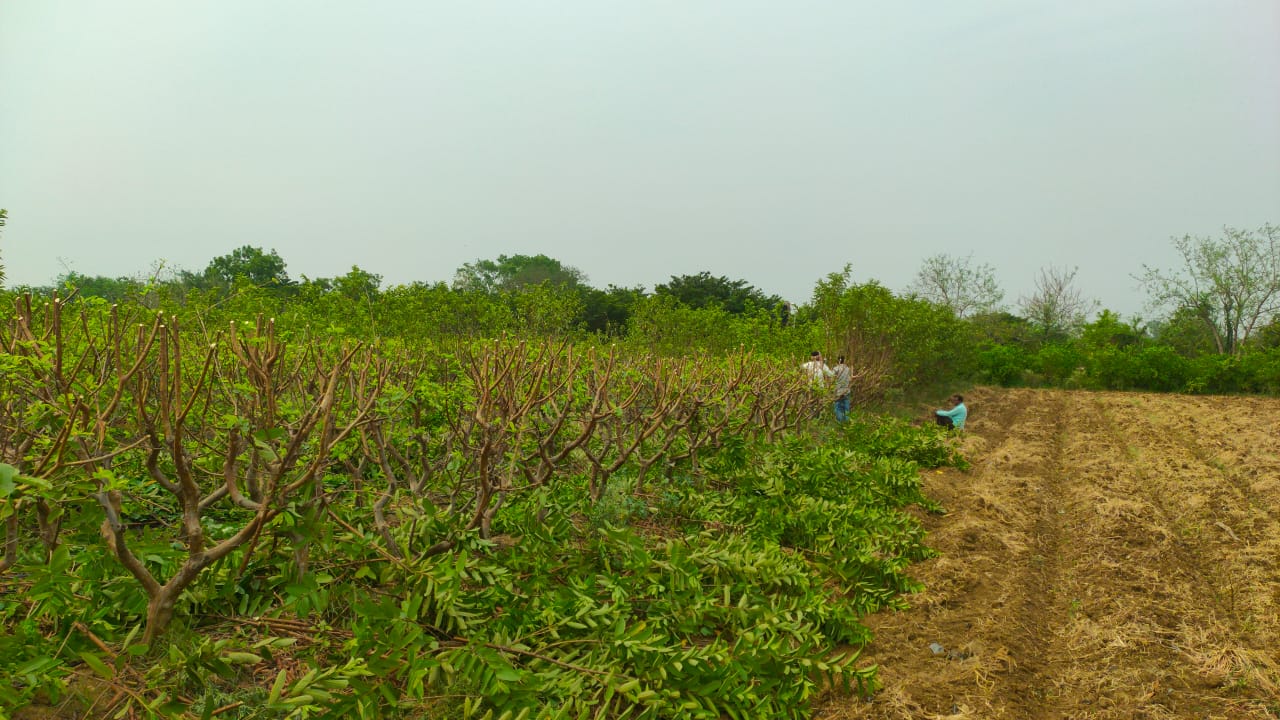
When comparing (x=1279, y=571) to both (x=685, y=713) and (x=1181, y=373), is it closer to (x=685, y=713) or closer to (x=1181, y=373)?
(x=685, y=713)

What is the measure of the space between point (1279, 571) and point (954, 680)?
3.48 metres

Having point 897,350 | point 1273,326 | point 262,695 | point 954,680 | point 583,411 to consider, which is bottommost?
point 954,680

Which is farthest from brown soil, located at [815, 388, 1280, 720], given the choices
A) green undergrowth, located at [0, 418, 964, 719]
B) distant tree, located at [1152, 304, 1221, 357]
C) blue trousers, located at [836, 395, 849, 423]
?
distant tree, located at [1152, 304, 1221, 357]

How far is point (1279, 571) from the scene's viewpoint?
193 inches

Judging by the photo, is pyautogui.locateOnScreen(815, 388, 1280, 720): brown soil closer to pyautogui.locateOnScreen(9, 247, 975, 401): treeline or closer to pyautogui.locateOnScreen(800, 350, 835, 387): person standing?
pyautogui.locateOnScreen(800, 350, 835, 387): person standing

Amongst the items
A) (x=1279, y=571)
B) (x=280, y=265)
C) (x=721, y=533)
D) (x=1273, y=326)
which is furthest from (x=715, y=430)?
(x=280, y=265)

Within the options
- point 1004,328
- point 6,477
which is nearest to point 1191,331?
point 1004,328

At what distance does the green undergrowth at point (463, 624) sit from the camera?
2.16 meters

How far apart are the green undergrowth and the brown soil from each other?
0.39m

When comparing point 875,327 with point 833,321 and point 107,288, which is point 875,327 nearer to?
point 833,321

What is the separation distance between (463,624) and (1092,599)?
13.7ft

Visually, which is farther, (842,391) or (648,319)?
(648,319)

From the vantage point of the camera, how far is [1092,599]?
4434mm

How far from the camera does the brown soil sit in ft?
10.8
